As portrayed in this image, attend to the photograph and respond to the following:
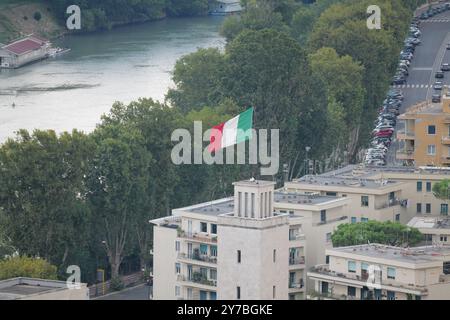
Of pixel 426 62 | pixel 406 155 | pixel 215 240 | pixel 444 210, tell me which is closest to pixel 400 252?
pixel 215 240

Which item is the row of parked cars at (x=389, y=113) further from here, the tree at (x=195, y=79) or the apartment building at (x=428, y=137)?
the tree at (x=195, y=79)

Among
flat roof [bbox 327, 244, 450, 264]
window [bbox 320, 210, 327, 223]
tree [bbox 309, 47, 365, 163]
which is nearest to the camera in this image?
flat roof [bbox 327, 244, 450, 264]

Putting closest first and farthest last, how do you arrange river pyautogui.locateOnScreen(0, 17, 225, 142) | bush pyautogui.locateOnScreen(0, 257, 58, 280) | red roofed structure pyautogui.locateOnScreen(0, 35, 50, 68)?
1. bush pyautogui.locateOnScreen(0, 257, 58, 280)
2. river pyautogui.locateOnScreen(0, 17, 225, 142)
3. red roofed structure pyautogui.locateOnScreen(0, 35, 50, 68)

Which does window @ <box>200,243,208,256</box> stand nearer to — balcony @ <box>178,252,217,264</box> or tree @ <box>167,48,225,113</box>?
balcony @ <box>178,252,217,264</box>

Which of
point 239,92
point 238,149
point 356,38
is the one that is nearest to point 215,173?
point 238,149

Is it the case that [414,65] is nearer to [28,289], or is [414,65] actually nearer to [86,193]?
[86,193]

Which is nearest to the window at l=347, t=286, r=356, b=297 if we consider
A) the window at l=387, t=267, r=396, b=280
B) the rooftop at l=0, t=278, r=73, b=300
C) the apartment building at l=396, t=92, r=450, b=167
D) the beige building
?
the window at l=387, t=267, r=396, b=280
